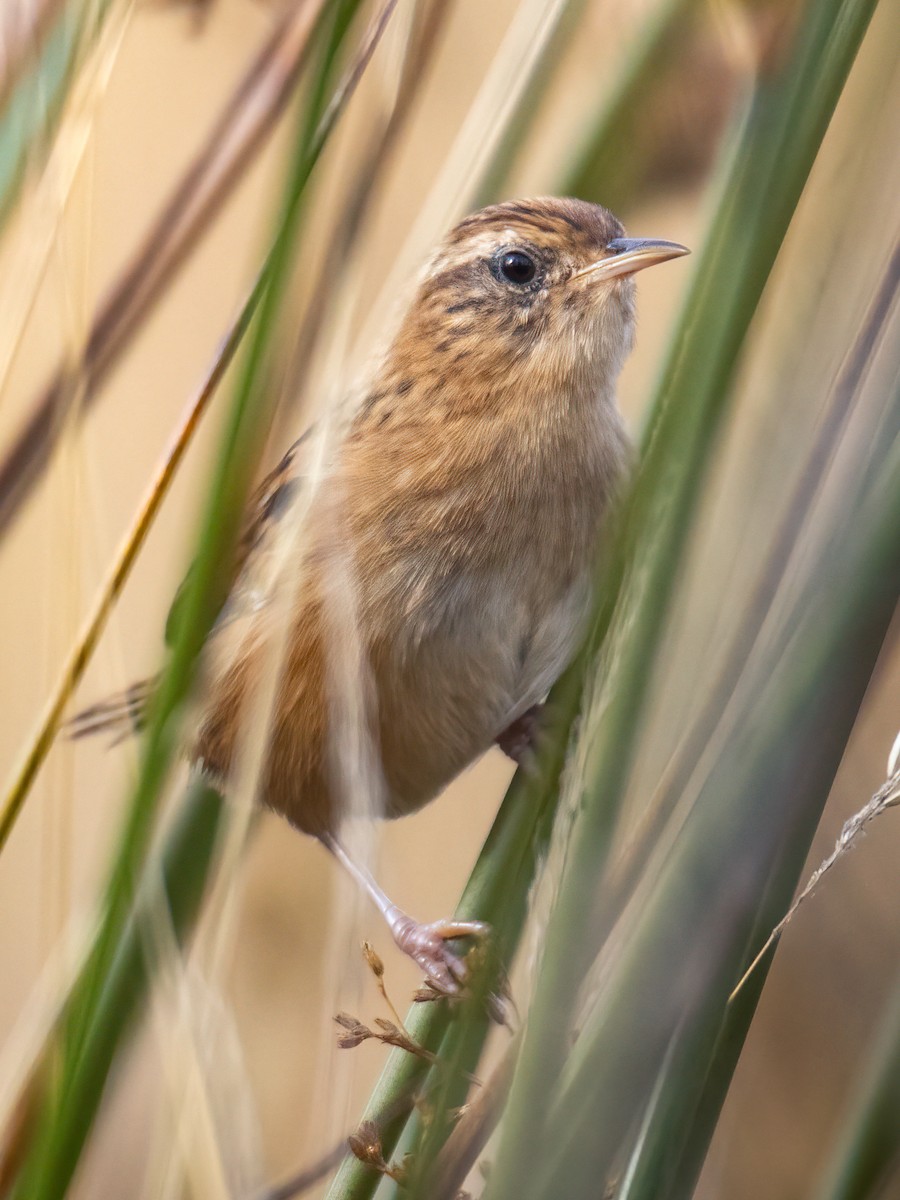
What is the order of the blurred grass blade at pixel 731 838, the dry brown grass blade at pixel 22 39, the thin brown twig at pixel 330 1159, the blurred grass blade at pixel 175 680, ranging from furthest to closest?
the dry brown grass blade at pixel 22 39, the thin brown twig at pixel 330 1159, the blurred grass blade at pixel 175 680, the blurred grass blade at pixel 731 838

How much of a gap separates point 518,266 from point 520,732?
599 mm

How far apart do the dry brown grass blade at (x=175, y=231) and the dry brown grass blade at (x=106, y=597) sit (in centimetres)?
26

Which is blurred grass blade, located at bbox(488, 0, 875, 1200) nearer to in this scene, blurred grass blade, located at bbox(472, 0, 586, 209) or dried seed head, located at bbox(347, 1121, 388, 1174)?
dried seed head, located at bbox(347, 1121, 388, 1174)

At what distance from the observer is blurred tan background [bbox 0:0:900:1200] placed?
1.01 metres

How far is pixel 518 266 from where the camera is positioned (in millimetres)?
1385

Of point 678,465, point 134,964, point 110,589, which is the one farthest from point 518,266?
point 134,964

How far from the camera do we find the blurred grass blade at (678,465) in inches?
25.3

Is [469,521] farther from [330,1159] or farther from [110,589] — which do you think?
[330,1159]

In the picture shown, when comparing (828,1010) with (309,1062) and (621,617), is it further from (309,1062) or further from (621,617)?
(621,617)

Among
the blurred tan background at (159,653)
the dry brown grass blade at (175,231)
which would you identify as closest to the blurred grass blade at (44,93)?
the blurred tan background at (159,653)

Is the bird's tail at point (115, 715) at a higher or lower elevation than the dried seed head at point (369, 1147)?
higher

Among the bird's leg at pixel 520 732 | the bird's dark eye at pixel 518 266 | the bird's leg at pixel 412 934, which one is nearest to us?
the bird's leg at pixel 412 934

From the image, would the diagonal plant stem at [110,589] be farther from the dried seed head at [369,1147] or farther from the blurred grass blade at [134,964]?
the dried seed head at [369,1147]

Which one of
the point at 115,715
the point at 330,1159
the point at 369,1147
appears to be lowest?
the point at 330,1159
